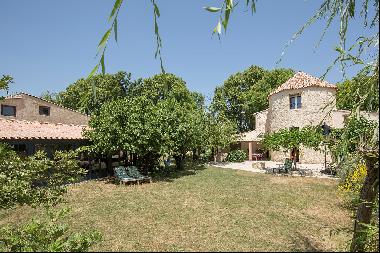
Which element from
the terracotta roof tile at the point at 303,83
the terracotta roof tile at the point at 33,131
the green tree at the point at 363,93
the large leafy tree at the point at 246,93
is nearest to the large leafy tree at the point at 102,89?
the large leafy tree at the point at 246,93

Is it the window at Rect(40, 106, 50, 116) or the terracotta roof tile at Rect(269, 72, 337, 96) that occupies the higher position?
the terracotta roof tile at Rect(269, 72, 337, 96)

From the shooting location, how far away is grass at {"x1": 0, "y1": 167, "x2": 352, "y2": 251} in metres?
9.84

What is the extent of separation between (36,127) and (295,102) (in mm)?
24163

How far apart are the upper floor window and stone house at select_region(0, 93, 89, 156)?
20.8 metres

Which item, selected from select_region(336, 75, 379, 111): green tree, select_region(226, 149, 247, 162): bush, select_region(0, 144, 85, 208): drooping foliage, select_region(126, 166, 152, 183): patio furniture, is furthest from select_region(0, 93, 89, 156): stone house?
select_region(226, 149, 247, 162): bush

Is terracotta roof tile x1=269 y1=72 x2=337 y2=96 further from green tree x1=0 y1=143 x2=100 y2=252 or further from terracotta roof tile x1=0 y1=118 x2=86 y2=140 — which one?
green tree x1=0 y1=143 x2=100 y2=252

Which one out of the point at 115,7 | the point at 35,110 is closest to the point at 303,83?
the point at 35,110

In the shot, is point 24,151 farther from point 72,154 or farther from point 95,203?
point 72,154

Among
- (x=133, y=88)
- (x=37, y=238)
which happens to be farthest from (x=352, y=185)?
(x=133, y=88)

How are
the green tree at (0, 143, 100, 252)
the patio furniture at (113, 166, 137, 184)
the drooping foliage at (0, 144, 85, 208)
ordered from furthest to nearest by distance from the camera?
the patio furniture at (113, 166, 137, 184), the drooping foliage at (0, 144, 85, 208), the green tree at (0, 143, 100, 252)

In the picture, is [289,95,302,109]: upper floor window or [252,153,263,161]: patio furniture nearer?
[289,95,302,109]: upper floor window

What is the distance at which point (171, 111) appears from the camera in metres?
26.2

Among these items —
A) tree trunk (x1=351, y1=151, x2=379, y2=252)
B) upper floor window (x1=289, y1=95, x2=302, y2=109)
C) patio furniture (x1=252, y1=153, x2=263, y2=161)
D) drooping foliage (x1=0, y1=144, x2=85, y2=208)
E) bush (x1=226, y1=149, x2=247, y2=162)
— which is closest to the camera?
tree trunk (x1=351, y1=151, x2=379, y2=252)

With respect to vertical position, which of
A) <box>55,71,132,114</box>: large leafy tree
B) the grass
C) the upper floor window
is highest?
<box>55,71,132,114</box>: large leafy tree
